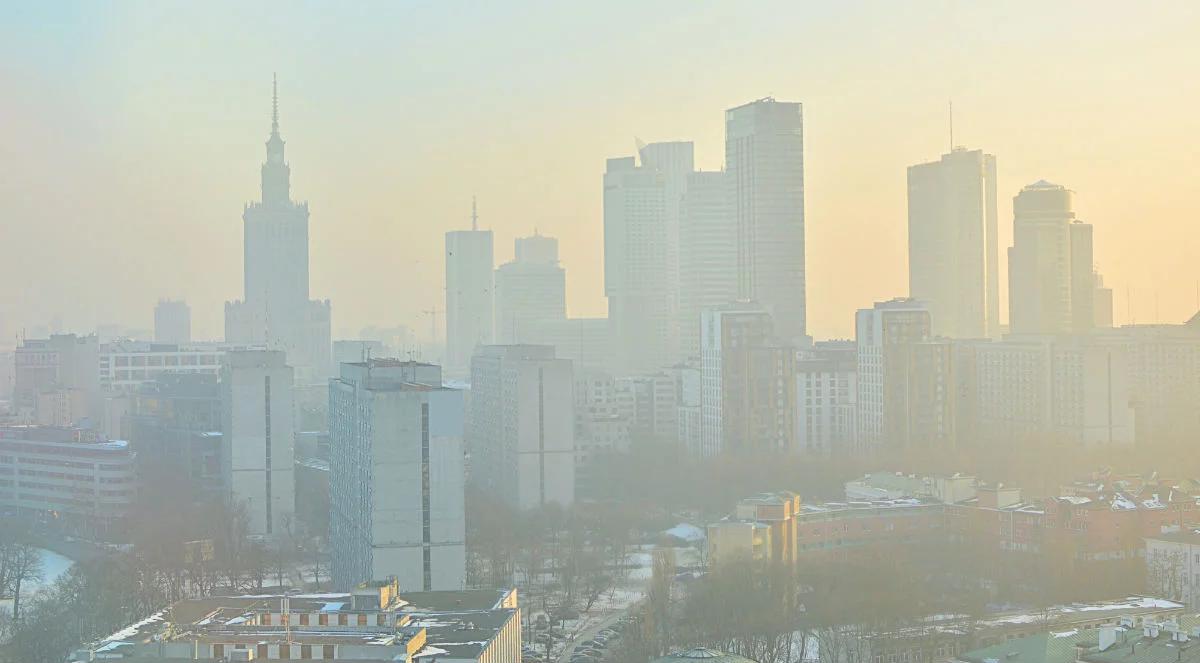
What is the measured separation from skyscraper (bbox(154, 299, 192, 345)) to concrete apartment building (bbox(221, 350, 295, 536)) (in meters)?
14.6

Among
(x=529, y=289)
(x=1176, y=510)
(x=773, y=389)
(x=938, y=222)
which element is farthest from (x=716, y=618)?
(x=529, y=289)

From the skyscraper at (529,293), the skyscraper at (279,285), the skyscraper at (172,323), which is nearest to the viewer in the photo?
the skyscraper at (172,323)

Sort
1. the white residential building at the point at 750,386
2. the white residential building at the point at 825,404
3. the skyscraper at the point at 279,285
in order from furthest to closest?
the skyscraper at the point at 279,285
the white residential building at the point at 825,404
the white residential building at the point at 750,386

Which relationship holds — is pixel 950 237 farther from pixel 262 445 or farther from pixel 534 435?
pixel 262 445

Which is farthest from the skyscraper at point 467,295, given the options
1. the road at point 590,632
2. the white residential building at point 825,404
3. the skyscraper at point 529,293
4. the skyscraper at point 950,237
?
the road at point 590,632

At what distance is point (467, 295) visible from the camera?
45625 millimetres

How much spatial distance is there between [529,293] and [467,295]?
12.6 ft

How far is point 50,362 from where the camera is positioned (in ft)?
102

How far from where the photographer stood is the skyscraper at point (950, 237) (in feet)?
141

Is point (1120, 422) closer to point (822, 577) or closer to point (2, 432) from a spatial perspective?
point (822, 577)

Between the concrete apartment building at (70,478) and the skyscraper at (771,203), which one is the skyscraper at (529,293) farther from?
the concrete apartment building at (70,478)

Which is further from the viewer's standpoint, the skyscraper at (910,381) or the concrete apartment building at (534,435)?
the skyscraper at (910,381)

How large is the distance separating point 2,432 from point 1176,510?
14888 mm

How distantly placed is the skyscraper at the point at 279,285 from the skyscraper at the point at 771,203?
1044cm
